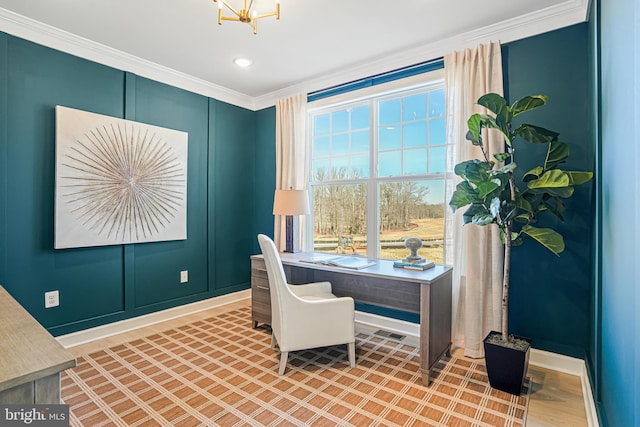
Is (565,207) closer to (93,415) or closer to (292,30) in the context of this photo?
(292,30)

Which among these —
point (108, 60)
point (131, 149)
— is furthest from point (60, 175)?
point (108, 60)

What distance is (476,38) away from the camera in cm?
283

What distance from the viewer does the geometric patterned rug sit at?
1.96 metres

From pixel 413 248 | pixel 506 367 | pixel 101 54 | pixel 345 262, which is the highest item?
pixel 101 54

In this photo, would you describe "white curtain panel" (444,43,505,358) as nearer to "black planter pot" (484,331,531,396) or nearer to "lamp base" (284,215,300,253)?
"black planter pot" (484,331,531,396)

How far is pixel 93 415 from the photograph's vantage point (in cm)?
196

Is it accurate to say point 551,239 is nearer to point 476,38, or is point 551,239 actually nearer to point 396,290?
point 396,290

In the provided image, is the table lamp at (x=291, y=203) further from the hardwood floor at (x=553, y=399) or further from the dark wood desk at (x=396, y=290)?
the hardwood floor at (x=553, y=399)

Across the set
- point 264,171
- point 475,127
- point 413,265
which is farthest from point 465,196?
point 264,171

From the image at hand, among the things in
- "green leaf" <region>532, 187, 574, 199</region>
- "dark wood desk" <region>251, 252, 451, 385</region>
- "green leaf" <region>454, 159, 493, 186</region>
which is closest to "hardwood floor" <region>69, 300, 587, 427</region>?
"dark wood desk" <region>251, 252, 451, 385</region>

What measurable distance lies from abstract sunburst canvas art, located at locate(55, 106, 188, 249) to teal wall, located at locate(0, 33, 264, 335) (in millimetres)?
102

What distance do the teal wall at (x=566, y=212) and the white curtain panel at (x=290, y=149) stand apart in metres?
2.14

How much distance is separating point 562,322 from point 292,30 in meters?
3.06

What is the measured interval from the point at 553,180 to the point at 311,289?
1.90 metres
